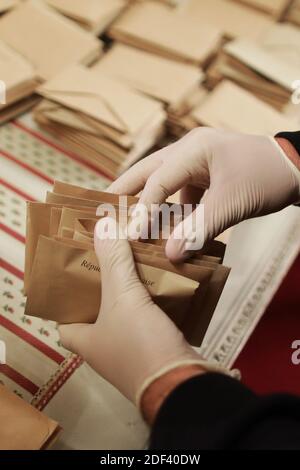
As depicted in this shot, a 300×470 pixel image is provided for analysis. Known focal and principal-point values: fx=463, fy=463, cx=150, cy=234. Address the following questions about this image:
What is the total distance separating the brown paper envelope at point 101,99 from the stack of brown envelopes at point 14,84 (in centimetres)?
7

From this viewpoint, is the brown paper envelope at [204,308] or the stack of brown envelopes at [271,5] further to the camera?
the stack of brown envelopes at [271,5]

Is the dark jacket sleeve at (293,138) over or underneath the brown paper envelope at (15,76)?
underneath

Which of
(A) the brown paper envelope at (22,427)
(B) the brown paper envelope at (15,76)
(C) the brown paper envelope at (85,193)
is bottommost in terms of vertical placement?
(A) the brown paper envelope at (22,427)

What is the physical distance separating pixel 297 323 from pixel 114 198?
0.68 metres

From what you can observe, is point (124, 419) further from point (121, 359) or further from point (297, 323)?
point (297, 323)

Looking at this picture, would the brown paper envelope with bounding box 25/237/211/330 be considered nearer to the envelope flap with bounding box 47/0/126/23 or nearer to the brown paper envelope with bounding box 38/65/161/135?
the brown paper envelope with bounding box 38/65/161/135

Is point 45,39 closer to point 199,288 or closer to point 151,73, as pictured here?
point 151,73

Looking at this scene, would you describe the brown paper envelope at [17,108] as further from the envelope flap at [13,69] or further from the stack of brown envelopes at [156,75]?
the stack of brown envelopes at [156,75]

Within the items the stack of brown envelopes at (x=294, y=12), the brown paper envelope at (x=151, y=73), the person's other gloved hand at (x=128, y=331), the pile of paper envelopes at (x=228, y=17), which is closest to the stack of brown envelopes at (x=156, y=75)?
the brown paper envelope at (x=151, y=73)

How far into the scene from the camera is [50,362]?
3.33 feet

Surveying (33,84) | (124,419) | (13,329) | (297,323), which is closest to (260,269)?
(297,323)

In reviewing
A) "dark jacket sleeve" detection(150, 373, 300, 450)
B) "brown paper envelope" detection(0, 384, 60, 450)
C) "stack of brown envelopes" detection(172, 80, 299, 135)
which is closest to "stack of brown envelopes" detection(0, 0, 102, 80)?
"stack of brown envelopes" detection(172, 80, 299, 135)

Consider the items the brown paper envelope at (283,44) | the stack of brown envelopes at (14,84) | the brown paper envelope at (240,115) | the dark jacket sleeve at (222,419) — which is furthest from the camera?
the brown paper envelope at (283,44)

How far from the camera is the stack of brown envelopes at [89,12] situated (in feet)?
6.14
